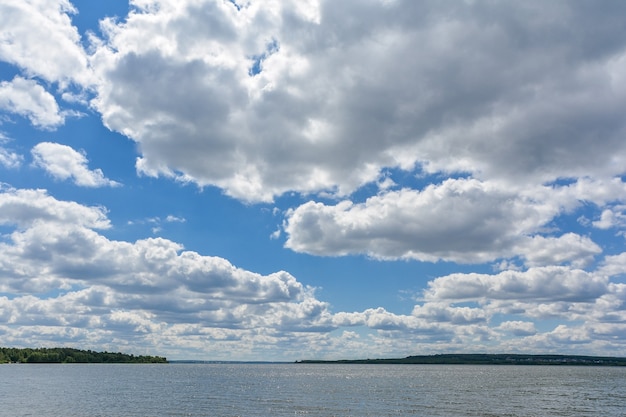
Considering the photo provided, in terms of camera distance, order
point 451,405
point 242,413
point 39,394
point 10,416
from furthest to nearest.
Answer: point 39,394 < point 451,405 < point 242,413 < point 10,416

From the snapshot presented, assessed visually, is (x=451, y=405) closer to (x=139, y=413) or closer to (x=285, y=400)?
(x=285, y=400)

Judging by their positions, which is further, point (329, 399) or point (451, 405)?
point (329, 399)

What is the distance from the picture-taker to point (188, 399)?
9994cm

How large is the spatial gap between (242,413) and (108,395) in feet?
151

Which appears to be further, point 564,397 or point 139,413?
point 564,397

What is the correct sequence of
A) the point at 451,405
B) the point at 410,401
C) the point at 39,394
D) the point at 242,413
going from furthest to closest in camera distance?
the point at 39,394
the point at 410,401
the point at 451,405
the point at 242,413

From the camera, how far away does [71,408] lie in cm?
8138

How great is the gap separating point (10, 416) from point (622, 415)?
87.9 meters

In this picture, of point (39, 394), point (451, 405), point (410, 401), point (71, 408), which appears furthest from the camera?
point (39, 394)

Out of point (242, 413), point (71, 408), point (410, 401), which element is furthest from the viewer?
point (410, 401)

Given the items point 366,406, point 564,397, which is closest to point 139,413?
point 366,406

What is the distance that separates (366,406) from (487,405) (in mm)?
21726

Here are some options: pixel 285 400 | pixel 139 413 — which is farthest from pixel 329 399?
pixel 139 413

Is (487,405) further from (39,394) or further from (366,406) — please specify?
(39,394)
